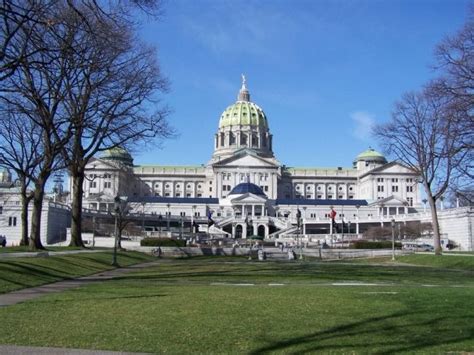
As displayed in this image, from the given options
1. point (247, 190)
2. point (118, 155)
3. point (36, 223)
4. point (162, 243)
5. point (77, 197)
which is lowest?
point (162, 243)

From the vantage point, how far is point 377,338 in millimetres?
9844

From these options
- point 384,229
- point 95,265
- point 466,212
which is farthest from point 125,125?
point 384,229

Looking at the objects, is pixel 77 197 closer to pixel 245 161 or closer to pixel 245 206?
pixel 245 206

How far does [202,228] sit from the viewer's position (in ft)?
464

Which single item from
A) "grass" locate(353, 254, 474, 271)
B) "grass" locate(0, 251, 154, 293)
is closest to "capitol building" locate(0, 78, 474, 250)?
"grass" locate(353, 254, 474, 271)

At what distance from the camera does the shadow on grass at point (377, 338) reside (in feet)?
29.7

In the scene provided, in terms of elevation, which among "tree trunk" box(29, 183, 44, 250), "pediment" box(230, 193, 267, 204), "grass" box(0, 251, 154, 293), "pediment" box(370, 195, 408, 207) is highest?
"pediment" box(230, 193, 267, 204)

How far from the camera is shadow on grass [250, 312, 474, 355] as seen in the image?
9055 mm

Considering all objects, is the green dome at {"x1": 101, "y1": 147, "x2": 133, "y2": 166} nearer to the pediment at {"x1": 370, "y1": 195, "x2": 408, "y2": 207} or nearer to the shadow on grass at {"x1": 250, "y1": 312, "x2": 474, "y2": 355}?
the shadow on grass at {"x1": 250, "y1": 312, "x2": 474, "y2": 355}

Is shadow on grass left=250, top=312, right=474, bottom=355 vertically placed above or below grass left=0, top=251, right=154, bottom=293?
below

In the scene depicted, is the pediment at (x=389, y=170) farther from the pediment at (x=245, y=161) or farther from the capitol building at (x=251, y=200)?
the pediment at (x=245, y=161)

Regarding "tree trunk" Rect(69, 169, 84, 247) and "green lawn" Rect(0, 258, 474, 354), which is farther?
"tree trunk" Rect(69, 169, 84, 247)

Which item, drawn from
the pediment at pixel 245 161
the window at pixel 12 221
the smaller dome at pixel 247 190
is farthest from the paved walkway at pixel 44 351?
the pediment at pixel 245 161

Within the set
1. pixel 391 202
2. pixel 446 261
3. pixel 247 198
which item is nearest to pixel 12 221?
pixel 446 261
